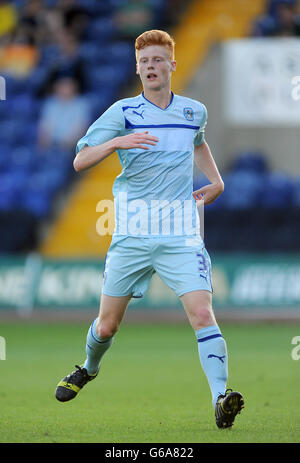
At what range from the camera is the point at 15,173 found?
18.2m

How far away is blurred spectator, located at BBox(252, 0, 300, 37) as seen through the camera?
17.0 meters

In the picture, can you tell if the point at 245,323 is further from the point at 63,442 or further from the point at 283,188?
the point at 63,442

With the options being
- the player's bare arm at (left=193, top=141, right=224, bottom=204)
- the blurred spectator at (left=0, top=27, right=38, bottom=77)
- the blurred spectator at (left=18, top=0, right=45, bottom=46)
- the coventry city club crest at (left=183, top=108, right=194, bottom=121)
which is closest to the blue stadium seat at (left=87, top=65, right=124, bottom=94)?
the blurred spectator at (left=0, top=27, right=38, bottom=77)

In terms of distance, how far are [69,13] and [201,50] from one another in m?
2.66

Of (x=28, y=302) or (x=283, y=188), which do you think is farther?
(x=283, y=188)

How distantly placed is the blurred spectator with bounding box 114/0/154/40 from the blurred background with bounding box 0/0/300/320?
27 mm

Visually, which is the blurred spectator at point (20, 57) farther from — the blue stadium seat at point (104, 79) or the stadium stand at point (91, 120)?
the blue stadium seat at point (104, 79)

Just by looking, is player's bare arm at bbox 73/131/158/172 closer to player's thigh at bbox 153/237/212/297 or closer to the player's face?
the player's face

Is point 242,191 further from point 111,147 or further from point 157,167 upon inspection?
point 111,147

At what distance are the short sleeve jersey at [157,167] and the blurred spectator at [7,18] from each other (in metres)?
14.9

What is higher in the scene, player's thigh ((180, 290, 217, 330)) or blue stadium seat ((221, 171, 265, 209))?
blue stadium seat ((221, 171, 265, 209))

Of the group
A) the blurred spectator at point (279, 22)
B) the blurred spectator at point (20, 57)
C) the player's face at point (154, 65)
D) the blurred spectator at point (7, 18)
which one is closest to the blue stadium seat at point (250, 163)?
the blurred spectator at point (279, 22)

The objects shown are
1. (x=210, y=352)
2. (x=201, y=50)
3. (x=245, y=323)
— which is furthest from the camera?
(x=201, y=50)

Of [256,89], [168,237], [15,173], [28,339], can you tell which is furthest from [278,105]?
[168,237]
